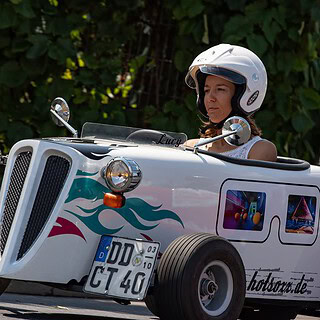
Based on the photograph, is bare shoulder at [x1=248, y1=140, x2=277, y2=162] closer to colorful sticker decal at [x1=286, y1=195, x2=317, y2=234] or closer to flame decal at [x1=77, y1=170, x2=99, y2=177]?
colorful sticker decal at [x1=286, y1=195, x2=317, y2=234]

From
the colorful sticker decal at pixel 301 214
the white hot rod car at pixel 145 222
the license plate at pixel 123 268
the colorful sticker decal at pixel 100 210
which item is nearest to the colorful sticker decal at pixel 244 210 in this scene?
the white hot rod car at pixel 145 222

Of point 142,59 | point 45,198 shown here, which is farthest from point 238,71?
point 142,59

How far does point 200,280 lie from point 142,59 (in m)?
4.49

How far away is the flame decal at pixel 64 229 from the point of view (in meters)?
5.43

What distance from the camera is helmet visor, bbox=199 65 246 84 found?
20.9 ft

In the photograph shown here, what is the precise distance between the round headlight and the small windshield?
0.83 m

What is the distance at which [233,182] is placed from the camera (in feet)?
19.0

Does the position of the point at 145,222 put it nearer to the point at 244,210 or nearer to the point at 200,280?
the point at 200,280

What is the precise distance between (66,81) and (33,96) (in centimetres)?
28

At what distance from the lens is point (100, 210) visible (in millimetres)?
5488

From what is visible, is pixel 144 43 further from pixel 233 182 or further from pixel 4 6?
pixel 233 182

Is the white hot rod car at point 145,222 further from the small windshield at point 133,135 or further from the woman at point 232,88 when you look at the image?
the woman at point 232,88

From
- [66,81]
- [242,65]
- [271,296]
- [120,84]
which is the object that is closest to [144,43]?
[120,84]

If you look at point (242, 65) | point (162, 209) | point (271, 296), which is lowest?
point (271, 296)
